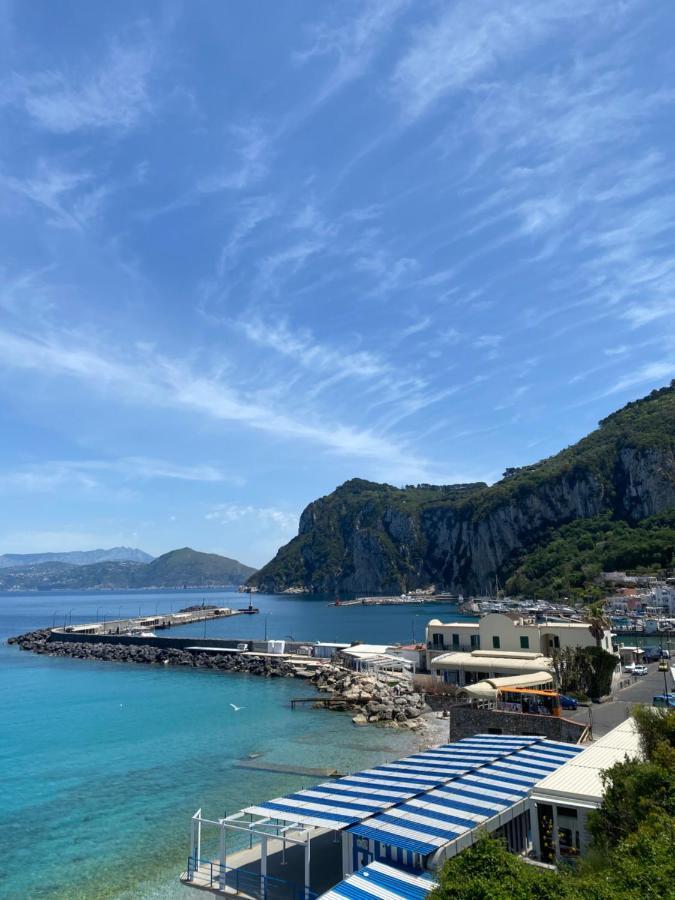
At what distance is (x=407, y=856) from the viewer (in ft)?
45.0

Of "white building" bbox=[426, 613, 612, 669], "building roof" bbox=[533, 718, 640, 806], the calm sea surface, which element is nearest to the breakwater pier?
the calm sea surface

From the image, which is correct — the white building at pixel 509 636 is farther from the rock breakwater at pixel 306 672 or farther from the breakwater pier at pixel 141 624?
the breakwater pier at pixel 141 624

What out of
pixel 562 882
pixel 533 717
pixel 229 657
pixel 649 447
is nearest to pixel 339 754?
pixel 533 717

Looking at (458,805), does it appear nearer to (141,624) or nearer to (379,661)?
(379,661)

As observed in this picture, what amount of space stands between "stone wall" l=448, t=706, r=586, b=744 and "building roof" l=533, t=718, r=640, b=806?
4705mm

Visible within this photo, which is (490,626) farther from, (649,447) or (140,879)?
(649,447)

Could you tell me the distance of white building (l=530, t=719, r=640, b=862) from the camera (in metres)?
15.8

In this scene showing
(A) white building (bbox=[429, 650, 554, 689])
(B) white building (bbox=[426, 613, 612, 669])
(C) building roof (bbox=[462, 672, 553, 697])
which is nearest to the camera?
(C) building roof (bbox=[462, 672, 553, 697])

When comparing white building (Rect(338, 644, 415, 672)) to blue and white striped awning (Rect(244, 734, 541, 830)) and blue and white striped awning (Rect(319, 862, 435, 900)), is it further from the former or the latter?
blue and white striped awning (Rect(319, 862, 435, 900))

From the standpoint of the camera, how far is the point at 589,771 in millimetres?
17656

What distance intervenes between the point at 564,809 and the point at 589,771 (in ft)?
5.87

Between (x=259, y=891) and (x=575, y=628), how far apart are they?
1340 inches

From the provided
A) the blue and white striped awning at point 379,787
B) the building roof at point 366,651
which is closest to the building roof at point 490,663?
the building roof at point 366,651

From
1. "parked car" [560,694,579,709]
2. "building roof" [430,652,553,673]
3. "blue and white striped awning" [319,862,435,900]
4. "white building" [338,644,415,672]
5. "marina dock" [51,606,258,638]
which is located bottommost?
"marina dock" [51,606,258,638]
